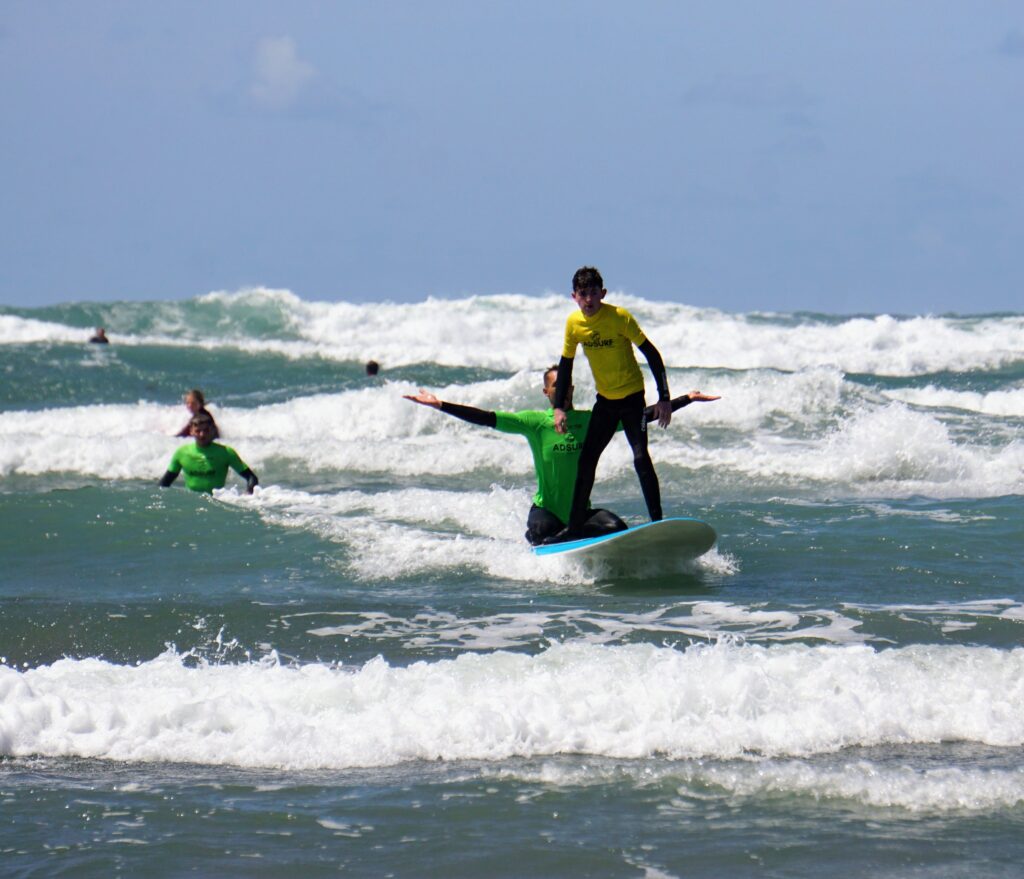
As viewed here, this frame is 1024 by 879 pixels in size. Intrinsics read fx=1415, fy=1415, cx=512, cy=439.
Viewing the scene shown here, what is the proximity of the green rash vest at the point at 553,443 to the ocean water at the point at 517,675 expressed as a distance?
0.57 m

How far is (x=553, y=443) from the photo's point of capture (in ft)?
31.2

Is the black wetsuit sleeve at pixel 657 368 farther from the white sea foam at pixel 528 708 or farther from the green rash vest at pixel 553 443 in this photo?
the white sea foam at pixel 528 708

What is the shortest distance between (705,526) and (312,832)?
193 inches

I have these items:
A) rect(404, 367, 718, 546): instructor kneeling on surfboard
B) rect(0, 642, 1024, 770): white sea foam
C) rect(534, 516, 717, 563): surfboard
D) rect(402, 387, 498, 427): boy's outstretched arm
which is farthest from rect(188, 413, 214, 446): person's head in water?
rect(0, 642, 1024, 770): white sea foam

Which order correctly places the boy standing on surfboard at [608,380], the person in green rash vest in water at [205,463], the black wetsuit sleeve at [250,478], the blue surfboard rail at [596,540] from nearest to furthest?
the boy standing on surfboard at [608,380] → the blue surfboard rail at [596,540] → the black wetsuit sleeve at [250,478] → the person in green rash vest in water at [205,463]

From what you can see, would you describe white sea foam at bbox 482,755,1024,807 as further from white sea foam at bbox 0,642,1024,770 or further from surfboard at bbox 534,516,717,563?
surfboard at bbox 534,516,717,563

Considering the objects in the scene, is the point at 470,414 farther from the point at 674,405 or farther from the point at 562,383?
the point at 674,405

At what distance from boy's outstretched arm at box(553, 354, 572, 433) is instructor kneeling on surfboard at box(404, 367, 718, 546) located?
15 cm

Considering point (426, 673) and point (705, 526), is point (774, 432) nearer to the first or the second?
point (705, 526)

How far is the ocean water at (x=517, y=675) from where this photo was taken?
523cm

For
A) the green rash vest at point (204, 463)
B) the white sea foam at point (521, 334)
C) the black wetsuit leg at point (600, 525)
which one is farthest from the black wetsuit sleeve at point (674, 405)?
the white sea foam at point (521, 334)

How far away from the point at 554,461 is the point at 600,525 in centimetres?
55

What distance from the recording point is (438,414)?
72.3 feet

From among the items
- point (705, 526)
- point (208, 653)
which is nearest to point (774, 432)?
point (705, 526)
